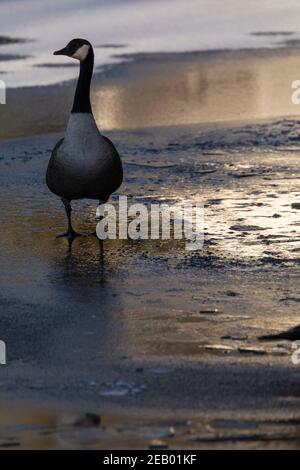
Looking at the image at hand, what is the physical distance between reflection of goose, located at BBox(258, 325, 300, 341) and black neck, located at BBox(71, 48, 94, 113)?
10.5 feet

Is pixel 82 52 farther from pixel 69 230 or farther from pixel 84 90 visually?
pixel 69 230

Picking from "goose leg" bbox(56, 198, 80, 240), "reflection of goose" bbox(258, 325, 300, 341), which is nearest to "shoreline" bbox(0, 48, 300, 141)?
"goose leg" bbox(56, 198, 80, 240)

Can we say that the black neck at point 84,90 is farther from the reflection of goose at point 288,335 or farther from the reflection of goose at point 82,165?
the reflection of goose at point 288,335

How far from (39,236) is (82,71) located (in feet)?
4.61

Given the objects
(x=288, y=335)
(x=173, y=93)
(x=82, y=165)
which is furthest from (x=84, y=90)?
(x=173, y=93)

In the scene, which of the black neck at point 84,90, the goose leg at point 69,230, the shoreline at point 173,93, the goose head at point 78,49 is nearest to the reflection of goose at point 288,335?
the goose leg at point 69,230

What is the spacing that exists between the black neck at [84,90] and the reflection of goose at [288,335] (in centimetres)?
319

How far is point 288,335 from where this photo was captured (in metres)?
6.39

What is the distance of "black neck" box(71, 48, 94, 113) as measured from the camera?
9.10m

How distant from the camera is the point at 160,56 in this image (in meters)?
17.7

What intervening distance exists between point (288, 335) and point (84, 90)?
3.54m

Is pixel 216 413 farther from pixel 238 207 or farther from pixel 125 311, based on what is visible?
pixel 238 207

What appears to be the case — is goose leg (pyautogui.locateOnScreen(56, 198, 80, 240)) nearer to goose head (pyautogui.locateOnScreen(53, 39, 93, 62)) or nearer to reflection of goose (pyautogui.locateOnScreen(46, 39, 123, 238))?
reflection of goose (pyautogui.locateOnScreen(46, 39, 123, 238))

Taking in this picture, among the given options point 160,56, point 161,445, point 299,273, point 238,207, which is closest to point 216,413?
point 161,445
